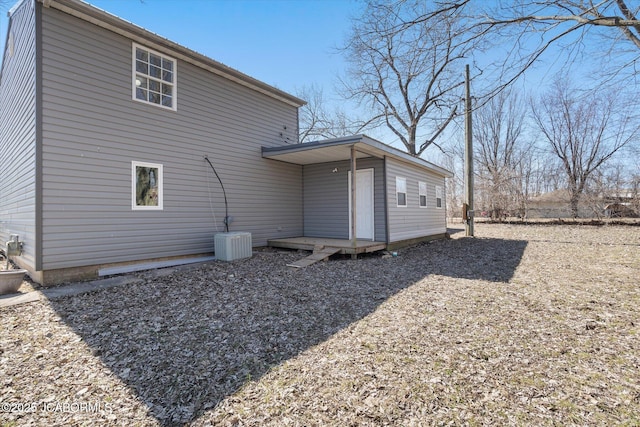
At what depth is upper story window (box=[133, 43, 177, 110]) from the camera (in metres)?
6.49

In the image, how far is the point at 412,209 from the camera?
1038 centimetres

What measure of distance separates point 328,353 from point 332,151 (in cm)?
600

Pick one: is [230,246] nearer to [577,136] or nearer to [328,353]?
[328,353]

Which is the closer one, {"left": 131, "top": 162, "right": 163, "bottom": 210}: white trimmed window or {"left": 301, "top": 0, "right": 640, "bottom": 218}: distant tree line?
{"left": 301, "top": 0, "right": 640, "bottom": 218}: distant tree line

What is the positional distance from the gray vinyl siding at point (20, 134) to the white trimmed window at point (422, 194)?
33.1ft

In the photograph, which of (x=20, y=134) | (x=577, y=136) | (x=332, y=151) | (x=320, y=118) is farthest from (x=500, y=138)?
(x=20, y=134)

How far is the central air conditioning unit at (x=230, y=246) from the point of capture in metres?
7.16

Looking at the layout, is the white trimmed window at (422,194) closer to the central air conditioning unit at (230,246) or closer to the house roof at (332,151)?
the house roof at (332,151)

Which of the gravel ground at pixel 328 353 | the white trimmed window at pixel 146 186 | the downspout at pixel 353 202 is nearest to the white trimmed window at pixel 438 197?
the downspout at pixel 353 202

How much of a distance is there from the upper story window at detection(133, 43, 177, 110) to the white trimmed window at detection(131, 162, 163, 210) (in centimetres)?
140

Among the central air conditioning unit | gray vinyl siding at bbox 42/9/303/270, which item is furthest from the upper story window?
the central air conditioning unit

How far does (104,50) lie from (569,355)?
27.3 feet

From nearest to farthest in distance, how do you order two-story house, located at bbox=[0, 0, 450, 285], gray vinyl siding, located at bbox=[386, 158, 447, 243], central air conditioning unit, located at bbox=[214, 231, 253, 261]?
1. two-story house, located at bbox=[0, 0, 450, 285]
2. central air conditioning unit, located at bbox=[214, 231, 253, 261]
3. gray vinyl siding, located at bbox=[386, 158, 447, 243]

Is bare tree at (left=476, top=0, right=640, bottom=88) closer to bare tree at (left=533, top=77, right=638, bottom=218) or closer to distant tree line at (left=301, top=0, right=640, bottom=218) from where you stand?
distant tree line at (left=301, top=0, right=640, bottom=218)
